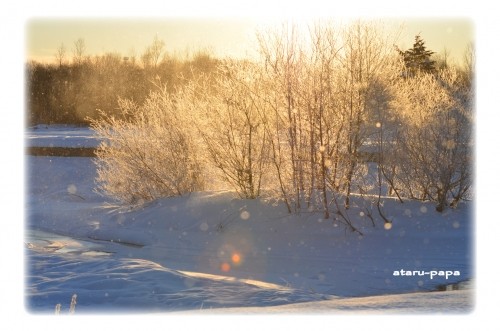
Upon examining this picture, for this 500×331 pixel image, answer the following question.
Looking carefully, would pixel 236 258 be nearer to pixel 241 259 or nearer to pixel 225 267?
pixel 241 259

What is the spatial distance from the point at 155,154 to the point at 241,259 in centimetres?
649

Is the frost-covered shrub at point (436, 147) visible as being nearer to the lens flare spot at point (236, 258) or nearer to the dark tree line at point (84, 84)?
the lens flare spot at point (236, 258)

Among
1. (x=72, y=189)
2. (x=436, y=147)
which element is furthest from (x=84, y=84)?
(x=436, y=147)

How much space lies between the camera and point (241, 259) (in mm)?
13477

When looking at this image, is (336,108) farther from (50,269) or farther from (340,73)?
(50,269)

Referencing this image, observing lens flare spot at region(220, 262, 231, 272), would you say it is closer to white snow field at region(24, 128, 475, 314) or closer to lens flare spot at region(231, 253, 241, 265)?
white snow field at region(24, 128, 475, 314)

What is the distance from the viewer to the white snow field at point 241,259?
8672 mm

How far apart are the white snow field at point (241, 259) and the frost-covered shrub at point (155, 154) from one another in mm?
698

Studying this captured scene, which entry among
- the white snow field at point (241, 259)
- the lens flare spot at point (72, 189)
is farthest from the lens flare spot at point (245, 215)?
the lens flare spot at point (72, 189)

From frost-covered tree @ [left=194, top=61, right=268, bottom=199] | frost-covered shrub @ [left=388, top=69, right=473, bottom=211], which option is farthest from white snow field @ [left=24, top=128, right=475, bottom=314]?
frost-covered tree @ [left=194, top=61, right=268, bottom=199]

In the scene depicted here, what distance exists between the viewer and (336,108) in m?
15.6

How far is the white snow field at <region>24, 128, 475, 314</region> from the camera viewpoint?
8672mm

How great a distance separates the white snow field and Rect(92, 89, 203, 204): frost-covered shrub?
0.70 m

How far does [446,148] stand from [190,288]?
832 centimetres
